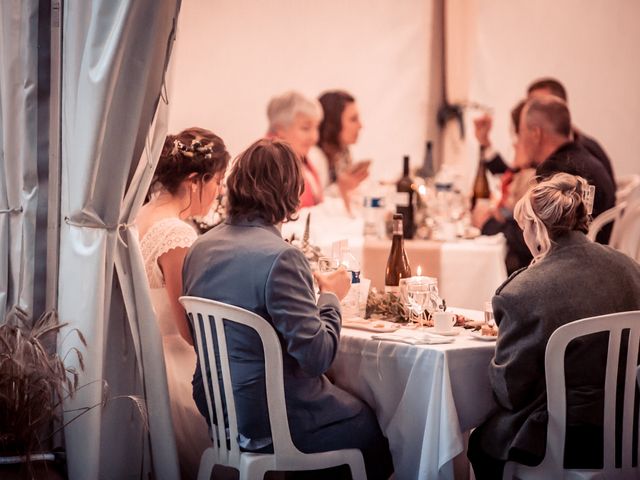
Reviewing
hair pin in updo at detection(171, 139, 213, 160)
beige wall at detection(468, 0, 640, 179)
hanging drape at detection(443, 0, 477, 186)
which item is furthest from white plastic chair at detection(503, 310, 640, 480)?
beige wall at detection(468, 0, 640, 179)

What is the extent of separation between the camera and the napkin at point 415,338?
2.86 metres

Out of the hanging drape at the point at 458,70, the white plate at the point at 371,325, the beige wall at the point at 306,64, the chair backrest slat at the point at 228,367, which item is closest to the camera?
the chair backrest slat at the point at 228,367

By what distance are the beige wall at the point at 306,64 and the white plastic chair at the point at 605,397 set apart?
3.38 meters

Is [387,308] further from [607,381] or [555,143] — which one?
[555,143]

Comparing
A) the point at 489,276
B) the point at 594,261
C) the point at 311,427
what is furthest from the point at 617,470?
the point at 489,276

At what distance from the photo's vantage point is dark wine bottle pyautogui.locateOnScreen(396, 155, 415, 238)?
4.66 meters

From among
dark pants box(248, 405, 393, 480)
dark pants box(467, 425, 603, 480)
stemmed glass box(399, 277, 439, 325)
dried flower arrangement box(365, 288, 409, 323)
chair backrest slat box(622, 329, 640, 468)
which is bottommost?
dark pants box(248, 405, 393, 480)

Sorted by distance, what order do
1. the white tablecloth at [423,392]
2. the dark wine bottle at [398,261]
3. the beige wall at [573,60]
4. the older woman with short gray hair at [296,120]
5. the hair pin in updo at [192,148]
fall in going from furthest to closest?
the beige wall at [573,60] < the older woman with short gray hair at [296,120] < the dark wine bottle at [398,261] < the hair pin in updo at [192,148] < the white tablecloth at [423,392]

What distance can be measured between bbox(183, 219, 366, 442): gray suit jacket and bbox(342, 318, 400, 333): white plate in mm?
222

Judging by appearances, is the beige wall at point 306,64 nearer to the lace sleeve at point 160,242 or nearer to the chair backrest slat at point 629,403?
the lace sleeve at point 160,242

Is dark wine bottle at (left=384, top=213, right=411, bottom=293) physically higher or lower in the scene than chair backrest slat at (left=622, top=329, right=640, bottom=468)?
higher

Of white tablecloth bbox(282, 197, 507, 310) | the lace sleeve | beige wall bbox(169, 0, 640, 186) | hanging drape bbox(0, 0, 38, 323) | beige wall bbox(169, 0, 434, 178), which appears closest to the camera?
hanging drape bbox(0, 0, 38, 323)

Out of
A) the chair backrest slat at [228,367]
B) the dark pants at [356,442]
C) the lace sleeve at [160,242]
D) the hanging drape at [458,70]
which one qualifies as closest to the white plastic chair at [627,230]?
the hanging drape at [458,70]

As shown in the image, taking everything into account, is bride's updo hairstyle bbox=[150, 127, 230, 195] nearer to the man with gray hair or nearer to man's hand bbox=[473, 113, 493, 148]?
the man with gray hair
